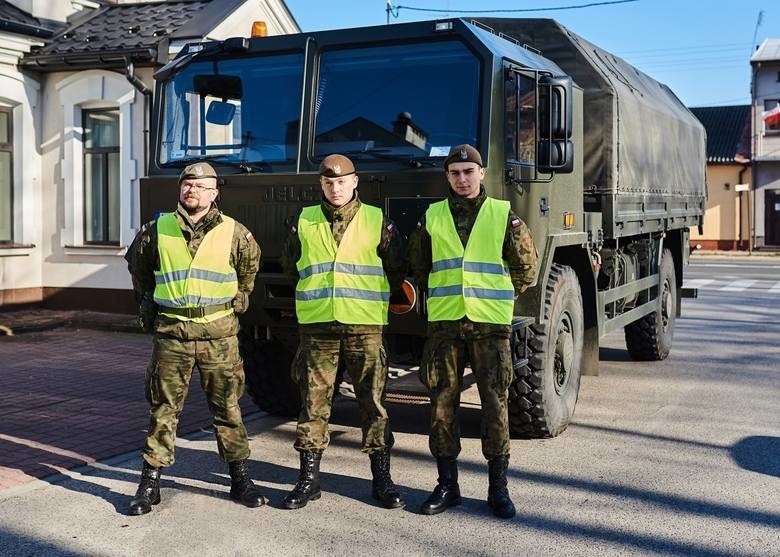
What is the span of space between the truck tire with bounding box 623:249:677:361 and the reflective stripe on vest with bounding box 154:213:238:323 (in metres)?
5.91

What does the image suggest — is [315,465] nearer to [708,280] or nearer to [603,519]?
[603,519]

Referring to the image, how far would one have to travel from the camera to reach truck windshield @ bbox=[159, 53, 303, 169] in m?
6.28

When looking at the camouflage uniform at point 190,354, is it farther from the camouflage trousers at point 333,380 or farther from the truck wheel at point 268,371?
the truck wheel at point 268,371

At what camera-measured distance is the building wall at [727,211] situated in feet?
128

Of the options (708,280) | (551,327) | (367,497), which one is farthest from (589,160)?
(708,280)

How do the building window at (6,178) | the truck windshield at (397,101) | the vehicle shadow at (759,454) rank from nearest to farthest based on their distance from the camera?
1. the truck windshield at (397,101)
2. the vehicle shadow at (759,454)
3. the building window at (6,178)

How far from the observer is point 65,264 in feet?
45.2

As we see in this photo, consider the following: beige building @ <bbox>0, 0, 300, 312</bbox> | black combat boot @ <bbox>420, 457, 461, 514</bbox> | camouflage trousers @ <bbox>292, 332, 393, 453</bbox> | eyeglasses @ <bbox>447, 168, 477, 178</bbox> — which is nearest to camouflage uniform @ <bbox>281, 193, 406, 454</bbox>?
camouflage trousers @ <bbox>292, 332, 393, 453</bbox>

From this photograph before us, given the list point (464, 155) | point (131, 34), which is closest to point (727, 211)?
point (131, 34)

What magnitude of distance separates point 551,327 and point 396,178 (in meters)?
1.51

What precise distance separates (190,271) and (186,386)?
2.07 ft

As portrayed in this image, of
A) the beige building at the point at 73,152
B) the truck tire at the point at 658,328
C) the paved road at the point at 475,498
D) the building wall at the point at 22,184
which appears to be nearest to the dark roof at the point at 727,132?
the beige building at the point at 73,152

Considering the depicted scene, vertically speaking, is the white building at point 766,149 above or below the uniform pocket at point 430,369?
above

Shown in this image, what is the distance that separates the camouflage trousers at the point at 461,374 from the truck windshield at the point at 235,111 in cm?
171
